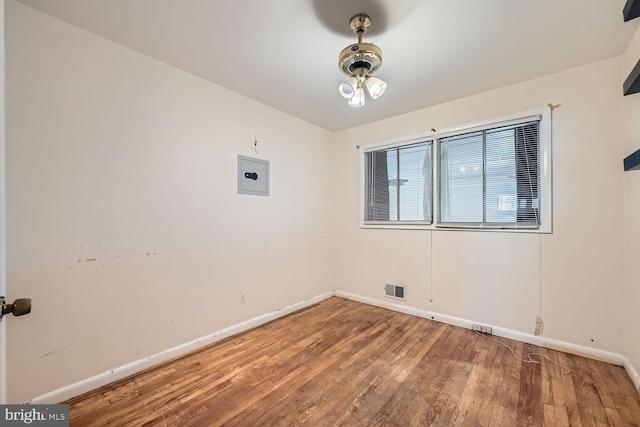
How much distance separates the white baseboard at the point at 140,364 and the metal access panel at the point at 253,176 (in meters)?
1.43

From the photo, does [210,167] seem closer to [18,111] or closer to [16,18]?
[18,111]

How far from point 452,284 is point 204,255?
266cm

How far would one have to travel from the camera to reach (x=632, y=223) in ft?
6.46

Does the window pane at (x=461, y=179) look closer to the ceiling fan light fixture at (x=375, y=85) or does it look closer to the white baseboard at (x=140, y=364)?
the ceiling fan light fixture at (x=375, y=85)

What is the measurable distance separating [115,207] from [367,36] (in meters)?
2.27

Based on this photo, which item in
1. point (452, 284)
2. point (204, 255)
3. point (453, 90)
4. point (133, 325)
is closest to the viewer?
point (133, 325)

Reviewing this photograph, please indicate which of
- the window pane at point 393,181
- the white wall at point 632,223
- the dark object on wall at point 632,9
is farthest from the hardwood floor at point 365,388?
the dark object on wall at point 632,9

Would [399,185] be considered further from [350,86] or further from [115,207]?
[115,207]

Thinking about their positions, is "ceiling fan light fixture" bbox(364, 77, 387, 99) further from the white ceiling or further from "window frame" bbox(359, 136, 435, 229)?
"window frame" bbox(359, 136, 435, 229)

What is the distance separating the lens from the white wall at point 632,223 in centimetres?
188

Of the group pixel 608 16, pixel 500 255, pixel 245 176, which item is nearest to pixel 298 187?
pixel 245 176

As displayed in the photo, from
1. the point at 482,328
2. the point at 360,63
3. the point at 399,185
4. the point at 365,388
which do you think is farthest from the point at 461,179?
the point at 365,388

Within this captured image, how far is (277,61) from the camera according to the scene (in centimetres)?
220

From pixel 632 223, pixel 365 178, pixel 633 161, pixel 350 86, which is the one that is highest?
pixel 350 86
